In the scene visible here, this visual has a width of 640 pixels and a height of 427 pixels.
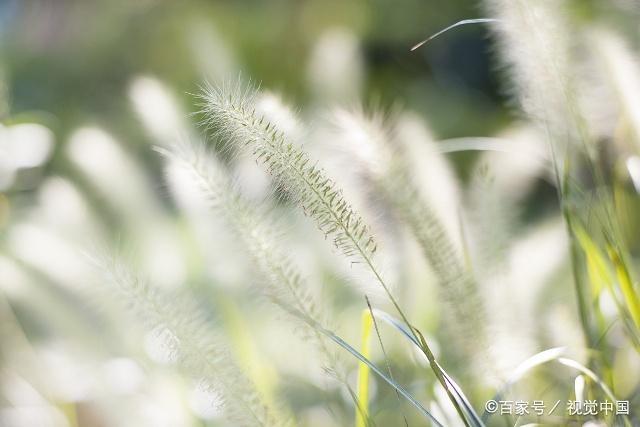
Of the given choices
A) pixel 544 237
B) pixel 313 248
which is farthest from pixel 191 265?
pixel 544 237

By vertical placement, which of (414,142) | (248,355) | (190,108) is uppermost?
(414,142)

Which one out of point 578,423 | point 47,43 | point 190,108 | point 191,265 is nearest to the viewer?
point 578,423

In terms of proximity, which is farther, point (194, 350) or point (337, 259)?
point (337, 259)

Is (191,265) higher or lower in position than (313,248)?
lower

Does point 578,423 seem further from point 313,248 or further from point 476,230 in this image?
point 313,248

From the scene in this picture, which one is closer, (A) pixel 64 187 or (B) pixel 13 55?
(A) pixel 64 187

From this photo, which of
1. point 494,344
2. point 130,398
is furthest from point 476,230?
point 130,398

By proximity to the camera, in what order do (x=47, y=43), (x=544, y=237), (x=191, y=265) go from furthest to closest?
(x=47, y=43) → (x=191, y=265) → (x=544, y=237)
